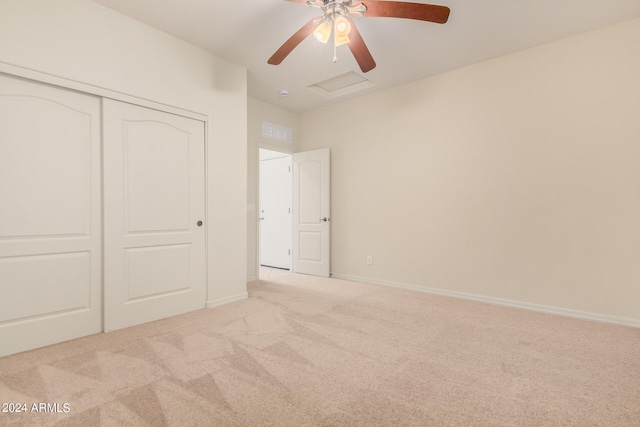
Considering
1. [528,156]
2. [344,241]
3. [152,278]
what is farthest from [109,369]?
[528,156]

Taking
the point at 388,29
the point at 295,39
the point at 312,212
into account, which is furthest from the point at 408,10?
the point at 312,212

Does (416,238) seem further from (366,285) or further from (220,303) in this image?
(220,303)

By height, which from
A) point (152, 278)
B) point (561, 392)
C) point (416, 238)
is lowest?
point (561, 392)

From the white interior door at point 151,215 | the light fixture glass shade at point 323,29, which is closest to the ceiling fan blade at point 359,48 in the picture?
the light fixture glass shade at point 323,29

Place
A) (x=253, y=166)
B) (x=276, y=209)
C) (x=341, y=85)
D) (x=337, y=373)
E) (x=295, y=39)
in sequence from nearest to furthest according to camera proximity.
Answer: (x=337, y=373), (x=295, y=39), (x=341, y=85), (x=253, y=166), (x=276, y=209)

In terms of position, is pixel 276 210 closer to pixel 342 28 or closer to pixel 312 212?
pixel 312 212

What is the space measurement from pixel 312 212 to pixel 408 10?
357 cm

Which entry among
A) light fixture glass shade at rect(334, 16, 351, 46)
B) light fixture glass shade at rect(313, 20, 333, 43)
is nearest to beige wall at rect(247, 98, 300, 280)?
light fixture glass shade at rect(313, 20, 333, 43)

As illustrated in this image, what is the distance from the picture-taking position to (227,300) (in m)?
3.61

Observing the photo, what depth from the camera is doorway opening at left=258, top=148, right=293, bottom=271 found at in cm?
579

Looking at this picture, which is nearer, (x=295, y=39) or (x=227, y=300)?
(x=295, y=39)

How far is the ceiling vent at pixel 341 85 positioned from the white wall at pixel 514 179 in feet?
0.93

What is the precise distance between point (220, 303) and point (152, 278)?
0.81 metres

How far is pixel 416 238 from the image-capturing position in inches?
168
